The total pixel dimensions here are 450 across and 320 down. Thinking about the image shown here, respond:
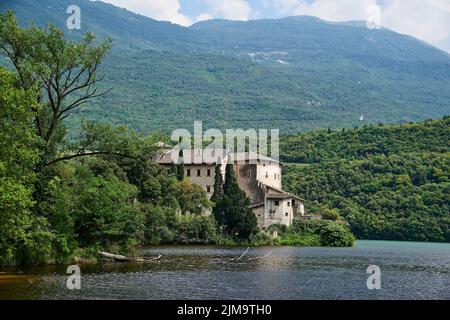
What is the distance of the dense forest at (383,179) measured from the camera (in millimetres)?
76062

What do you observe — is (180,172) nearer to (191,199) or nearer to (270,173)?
(191,199)

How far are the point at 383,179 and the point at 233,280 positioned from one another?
5503 centimetres

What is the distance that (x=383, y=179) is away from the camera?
8188 centimetres

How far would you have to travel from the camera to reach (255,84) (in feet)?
613

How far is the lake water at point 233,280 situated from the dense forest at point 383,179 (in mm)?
34928

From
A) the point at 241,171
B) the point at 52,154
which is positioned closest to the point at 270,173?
the point at 241,171

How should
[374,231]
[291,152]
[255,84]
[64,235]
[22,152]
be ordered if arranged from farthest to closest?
[255,84], [291,152], [374,231], [64,235], [22,152]

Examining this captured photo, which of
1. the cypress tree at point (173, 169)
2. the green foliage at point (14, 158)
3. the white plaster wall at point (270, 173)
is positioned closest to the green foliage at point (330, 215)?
the white plaster wall at point (270, 173)

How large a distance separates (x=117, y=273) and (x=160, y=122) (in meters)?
111

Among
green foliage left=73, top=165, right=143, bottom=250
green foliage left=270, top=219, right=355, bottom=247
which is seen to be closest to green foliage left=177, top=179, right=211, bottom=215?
green foliage left=270, top=219, right=355, bottom=247

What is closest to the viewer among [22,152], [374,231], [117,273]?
[22,152]

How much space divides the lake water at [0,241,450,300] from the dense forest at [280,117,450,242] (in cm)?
3493
